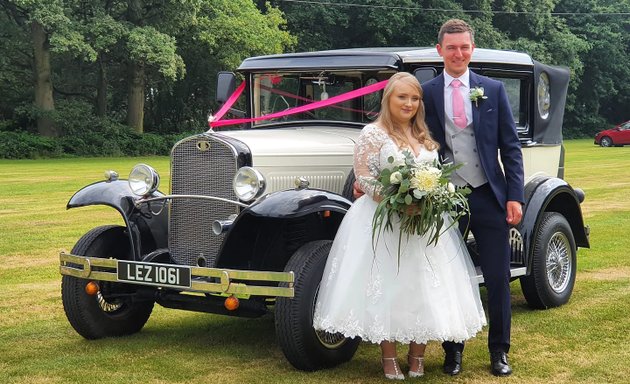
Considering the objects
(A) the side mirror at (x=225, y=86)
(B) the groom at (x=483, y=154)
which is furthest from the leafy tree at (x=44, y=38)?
(B) the groom at (x=483, y=154)

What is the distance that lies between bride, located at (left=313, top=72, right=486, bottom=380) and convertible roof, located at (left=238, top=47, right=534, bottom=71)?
55.1 inches

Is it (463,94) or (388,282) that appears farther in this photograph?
(463,94)

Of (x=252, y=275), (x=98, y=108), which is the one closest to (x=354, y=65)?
(x=252, y=275)

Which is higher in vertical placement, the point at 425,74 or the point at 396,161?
the point at 425,74

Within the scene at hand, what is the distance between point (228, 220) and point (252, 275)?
0.77 metres

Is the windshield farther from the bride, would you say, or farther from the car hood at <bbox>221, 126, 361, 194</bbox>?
the bride

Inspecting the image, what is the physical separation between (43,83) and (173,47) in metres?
5.66

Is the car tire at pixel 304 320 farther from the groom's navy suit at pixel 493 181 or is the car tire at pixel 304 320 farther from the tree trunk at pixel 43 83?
the tree trunk at pixel 43 83

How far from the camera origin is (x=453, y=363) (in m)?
5.57

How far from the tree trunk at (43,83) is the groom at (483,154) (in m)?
32.7

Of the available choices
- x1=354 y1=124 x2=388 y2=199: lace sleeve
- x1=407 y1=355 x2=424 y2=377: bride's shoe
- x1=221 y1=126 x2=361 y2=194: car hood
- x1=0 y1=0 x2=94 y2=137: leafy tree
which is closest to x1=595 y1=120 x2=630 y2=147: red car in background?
x1=0 y1=0 x2=94 y2=137: leafy tree

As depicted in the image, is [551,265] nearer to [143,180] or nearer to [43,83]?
[143,180]

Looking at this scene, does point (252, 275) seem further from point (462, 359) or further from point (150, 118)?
point (150, 118)

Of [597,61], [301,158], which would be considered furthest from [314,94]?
[597,61]
